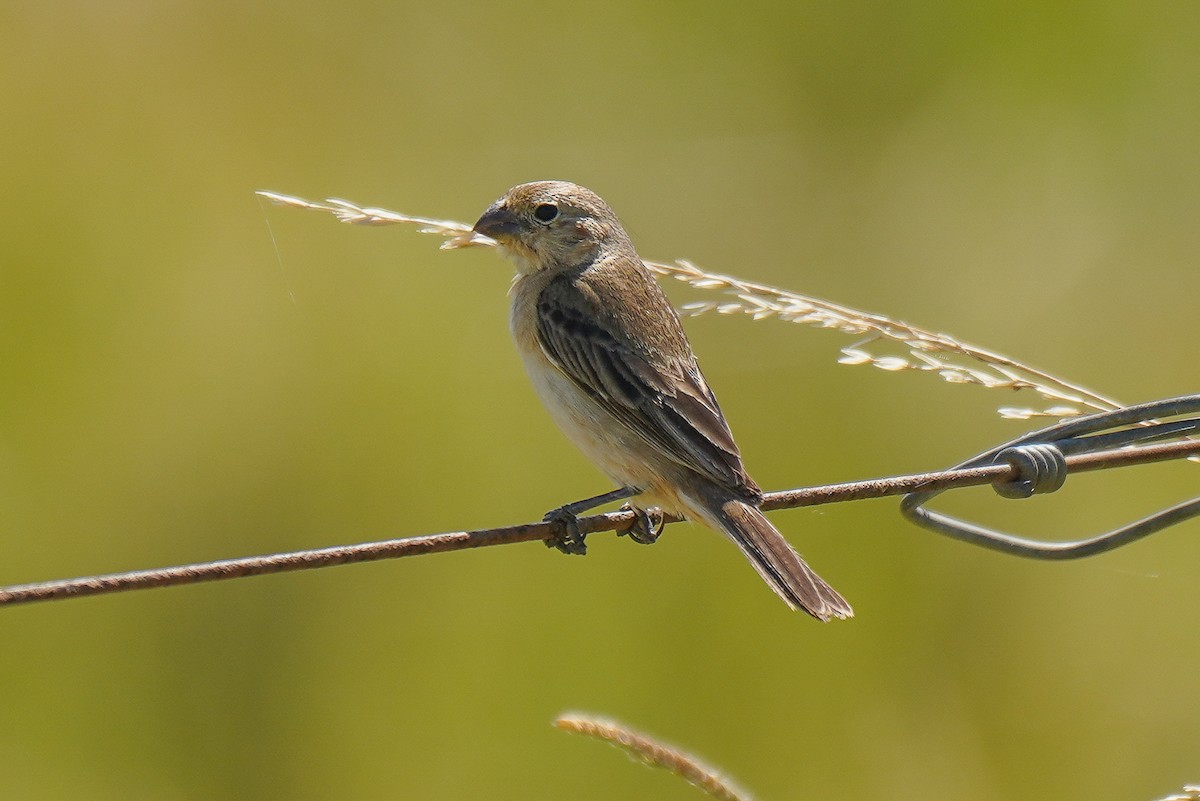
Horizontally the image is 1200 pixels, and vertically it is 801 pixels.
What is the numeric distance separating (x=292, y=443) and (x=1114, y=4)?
544 cm

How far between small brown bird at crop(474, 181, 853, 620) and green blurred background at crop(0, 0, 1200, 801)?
1.50 metres

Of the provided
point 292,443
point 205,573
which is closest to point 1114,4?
point 292,443

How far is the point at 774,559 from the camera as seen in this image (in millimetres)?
3607

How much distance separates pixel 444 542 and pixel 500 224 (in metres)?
2.36

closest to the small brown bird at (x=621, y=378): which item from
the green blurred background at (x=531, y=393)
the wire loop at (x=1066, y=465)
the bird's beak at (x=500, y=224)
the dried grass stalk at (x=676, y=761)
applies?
the bird's beak at (x=500, y=224)

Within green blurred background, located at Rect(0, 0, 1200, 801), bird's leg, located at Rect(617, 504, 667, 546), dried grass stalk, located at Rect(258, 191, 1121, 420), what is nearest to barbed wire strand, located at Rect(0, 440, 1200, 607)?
dried grass stalk, located at Rect(258, 191, 1121, 420)

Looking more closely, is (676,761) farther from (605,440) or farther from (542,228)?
(542,228)

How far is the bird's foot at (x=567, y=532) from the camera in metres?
3.23

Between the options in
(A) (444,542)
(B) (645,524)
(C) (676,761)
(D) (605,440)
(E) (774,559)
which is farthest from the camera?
(B) (645,524)

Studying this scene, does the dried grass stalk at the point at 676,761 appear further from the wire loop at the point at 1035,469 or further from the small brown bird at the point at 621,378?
the small brown bird at the point at 621,378

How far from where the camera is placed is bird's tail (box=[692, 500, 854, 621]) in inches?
138

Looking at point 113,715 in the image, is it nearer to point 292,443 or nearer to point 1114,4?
→ point 292,443

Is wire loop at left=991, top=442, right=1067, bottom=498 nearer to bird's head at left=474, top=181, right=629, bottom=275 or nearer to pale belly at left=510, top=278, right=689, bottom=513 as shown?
pale belly at left=510, top=278, right=689, bottom=513

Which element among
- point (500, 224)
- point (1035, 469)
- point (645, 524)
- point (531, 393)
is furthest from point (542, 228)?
point (1035, 469)
